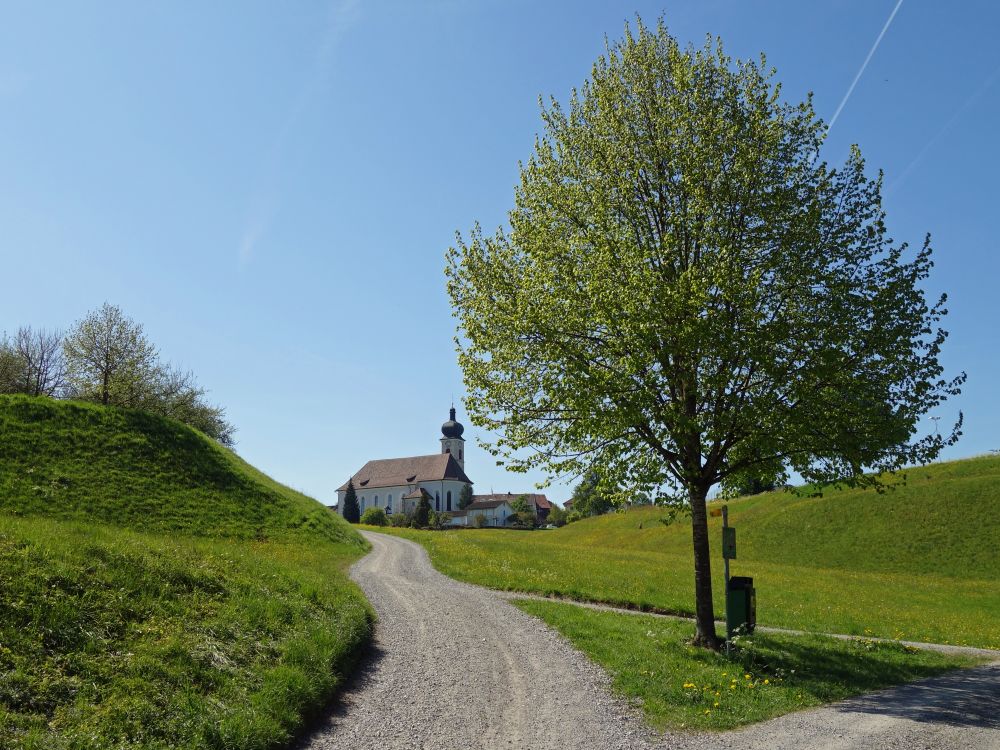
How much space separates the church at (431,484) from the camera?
141750 mm

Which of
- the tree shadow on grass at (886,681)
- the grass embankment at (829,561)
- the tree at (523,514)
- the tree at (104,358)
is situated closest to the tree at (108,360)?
the tree at (104,358)

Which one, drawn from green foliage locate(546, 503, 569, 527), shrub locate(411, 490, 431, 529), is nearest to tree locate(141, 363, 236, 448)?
shrub locate(411, 490, 431, 529)

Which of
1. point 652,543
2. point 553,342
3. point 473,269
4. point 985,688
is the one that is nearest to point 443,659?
point 553,342

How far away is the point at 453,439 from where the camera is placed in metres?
154

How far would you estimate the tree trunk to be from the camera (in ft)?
53.4

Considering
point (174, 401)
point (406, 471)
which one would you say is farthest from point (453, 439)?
point (174, 401)

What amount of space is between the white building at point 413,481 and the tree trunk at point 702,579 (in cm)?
12334

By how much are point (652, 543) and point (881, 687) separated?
53856mm

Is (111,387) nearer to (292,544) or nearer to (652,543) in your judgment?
(292,544)

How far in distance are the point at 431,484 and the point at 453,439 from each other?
14.9m

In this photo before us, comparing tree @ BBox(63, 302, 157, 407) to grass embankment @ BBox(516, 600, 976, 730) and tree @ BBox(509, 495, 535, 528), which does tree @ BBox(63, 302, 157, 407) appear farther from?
tree @ BBox(509, 495, 535, 528)

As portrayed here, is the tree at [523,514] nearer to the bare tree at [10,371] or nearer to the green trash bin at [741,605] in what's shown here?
the bare tree at [10,371]

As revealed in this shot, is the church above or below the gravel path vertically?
above

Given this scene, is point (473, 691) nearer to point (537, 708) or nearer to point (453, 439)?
point (537, 708)
